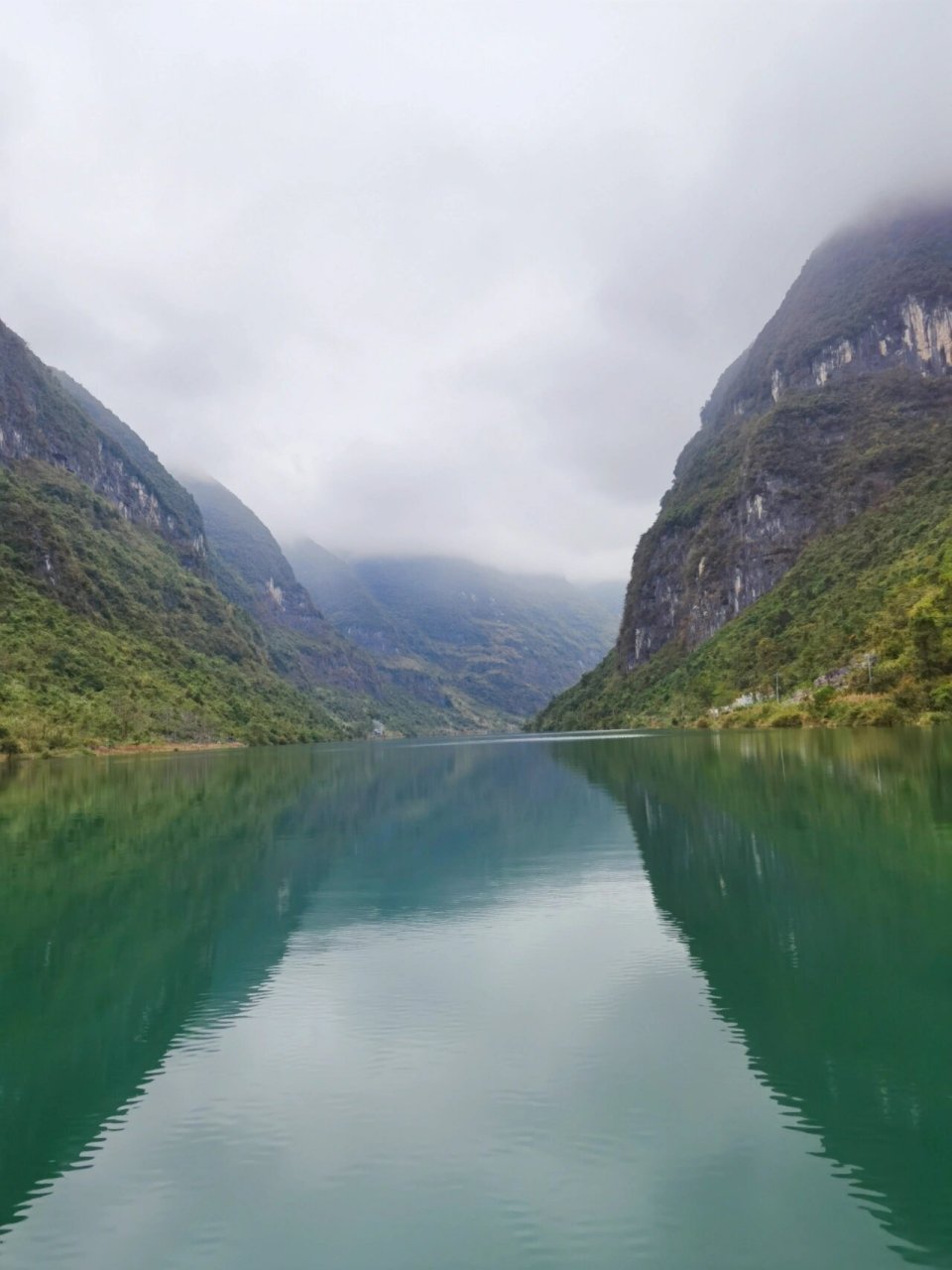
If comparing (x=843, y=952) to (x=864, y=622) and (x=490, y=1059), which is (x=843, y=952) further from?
(x=864, y=622)

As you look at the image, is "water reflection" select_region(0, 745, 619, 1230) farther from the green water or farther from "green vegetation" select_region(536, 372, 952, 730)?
"green vegetation" select_region(536, 372, 952, 730)

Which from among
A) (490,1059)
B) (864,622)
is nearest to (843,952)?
(490,1059)

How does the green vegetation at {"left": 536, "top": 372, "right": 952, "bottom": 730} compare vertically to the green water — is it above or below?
above

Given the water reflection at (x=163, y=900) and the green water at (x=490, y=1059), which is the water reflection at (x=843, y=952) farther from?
the water reflection at (x=163, y=900)

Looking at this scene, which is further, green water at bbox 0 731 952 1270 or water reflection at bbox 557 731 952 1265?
water reflection at bbox 557 731 952 1265

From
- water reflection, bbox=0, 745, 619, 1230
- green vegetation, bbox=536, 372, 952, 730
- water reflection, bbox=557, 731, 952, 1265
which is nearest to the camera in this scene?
water reflection, bbox=557, 731, 952, 1265

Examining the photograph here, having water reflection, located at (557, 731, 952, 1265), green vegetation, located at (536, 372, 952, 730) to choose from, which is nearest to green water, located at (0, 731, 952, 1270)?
water reflection, located at (557, 731, 952, 1265)

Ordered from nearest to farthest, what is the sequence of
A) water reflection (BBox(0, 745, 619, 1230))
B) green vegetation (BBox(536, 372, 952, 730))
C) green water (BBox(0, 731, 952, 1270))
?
green water (BBox(0, 731, 952, 1270)), water reflection (BBox(0, 745, 619, 1230)), green vegetation (BBox(536, 372, 952, 730))

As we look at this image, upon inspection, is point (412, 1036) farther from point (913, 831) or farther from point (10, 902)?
point (913, 831)
